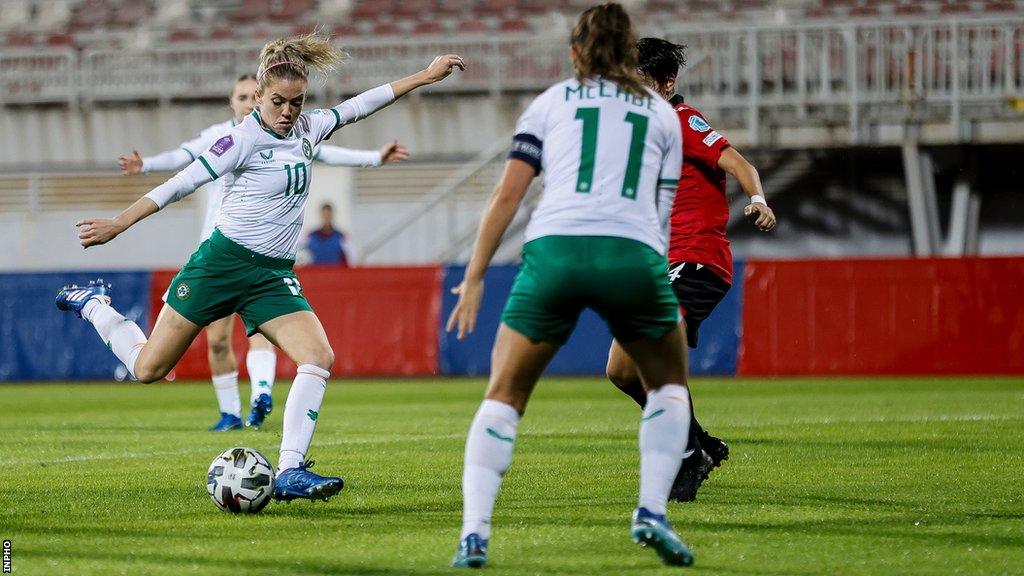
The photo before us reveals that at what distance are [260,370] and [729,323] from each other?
27.1ft

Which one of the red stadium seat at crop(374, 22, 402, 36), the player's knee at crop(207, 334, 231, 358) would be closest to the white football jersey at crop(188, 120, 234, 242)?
the player's knee at crop(207, 334, 231, 358)

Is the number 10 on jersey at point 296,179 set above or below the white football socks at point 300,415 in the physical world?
above

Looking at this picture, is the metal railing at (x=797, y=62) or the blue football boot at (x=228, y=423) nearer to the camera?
the blue football boot at (x=228, y=423)

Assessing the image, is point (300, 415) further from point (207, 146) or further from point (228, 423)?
point (228, 423)

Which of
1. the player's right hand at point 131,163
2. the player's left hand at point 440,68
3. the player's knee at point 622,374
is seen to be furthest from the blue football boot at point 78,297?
the player's knee at point 622,374

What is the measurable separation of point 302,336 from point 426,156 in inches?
673

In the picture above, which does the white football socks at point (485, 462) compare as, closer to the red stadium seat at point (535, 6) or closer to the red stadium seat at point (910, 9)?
the red stadium seat at point (910, 9)

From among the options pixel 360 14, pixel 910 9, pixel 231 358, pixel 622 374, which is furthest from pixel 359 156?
pixel 360 14

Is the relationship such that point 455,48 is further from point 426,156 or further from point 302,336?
point 302,336

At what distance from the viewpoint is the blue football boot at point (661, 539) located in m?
5.45

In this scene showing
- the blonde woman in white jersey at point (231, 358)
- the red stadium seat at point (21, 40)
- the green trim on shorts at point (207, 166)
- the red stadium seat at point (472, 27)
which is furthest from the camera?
the red stadium seat at point (21, 40)

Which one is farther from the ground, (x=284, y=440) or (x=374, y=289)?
(x=284, y=440)

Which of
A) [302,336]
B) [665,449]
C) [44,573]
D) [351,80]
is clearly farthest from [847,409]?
[351,80]

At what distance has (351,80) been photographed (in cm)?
2508
